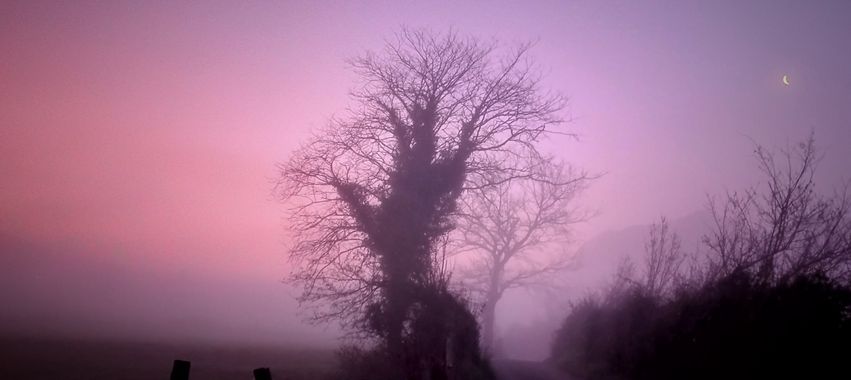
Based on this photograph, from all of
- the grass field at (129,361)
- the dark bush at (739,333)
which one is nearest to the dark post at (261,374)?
the grass field at (129,361)

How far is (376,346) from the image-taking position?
64.6 feet

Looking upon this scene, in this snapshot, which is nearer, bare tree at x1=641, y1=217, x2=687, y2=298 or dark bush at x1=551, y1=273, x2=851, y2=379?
dark bush at x1=551, y1=273, x2=851, y2=379

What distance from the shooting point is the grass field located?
19.9m

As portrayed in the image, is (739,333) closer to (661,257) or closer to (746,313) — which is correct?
(746,313)

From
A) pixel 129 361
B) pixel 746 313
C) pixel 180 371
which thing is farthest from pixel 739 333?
pixel 129 361

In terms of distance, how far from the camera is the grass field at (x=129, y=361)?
1991 cm

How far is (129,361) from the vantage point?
23.2m

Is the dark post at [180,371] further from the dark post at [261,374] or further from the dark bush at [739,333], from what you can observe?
the dark bush at [739,333]

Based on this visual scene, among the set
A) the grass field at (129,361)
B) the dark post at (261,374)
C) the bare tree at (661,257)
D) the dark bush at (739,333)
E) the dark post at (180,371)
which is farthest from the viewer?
the bare tree at (661,257)

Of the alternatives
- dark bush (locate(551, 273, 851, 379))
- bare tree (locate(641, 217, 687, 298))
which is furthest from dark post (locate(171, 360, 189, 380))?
bare tree (locate(641, 217, 687, 298))

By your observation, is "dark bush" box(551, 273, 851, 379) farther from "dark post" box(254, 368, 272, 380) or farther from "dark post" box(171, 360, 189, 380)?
"dark post" box(171, 360, 189, 380)

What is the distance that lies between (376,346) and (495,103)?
10583 mm

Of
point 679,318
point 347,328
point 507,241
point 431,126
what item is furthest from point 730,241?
point 507,241

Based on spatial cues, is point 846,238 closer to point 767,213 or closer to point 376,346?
point 767,213
